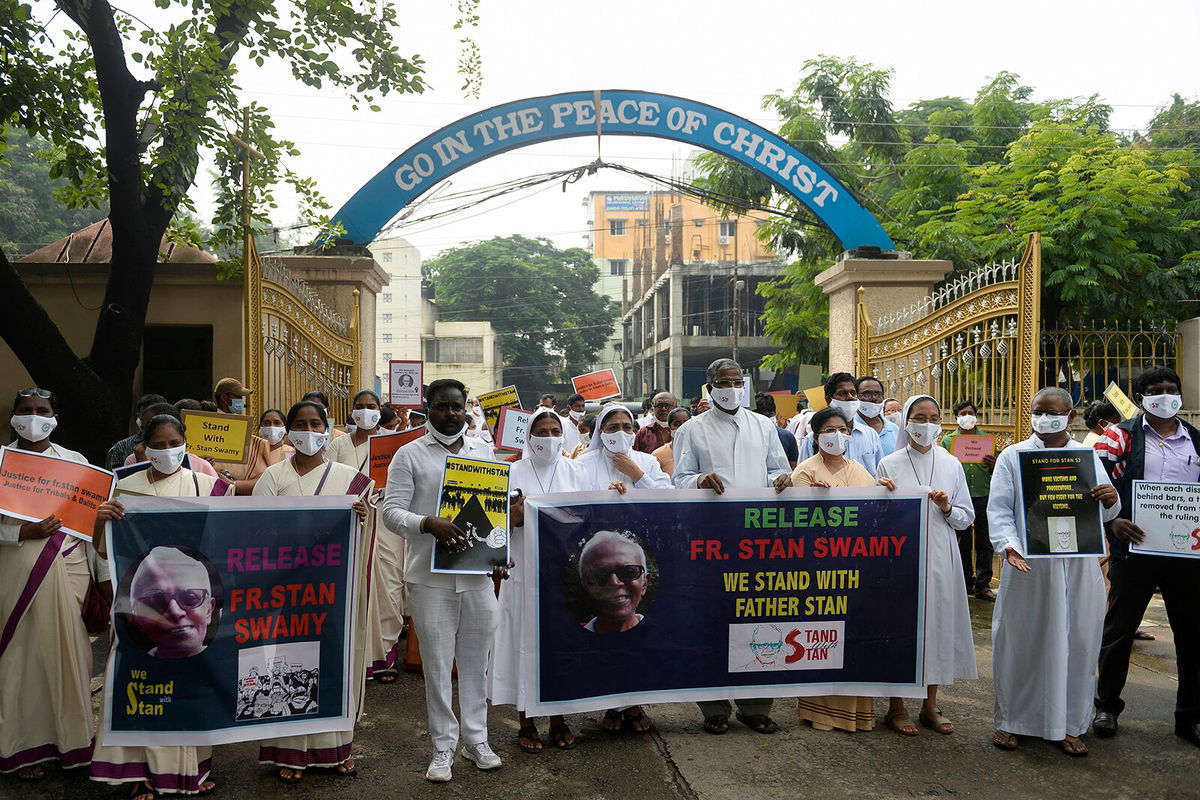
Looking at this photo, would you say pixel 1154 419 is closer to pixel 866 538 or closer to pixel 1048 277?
pixel 866 538

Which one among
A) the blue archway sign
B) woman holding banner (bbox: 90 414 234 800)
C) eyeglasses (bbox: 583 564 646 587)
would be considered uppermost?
the blue archway sign

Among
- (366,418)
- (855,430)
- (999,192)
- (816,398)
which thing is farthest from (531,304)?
(855,430)

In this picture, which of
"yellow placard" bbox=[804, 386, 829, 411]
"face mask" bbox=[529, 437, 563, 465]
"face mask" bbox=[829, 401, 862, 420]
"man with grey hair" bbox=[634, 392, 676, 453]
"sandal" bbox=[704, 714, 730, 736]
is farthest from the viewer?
"yellow placard" bbox=[804, 386, 829, 411]

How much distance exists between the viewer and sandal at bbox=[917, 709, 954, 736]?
5.26 metres

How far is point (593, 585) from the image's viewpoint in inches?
200

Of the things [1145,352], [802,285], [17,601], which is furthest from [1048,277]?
[17,601]

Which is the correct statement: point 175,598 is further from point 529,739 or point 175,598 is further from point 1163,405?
point 1163,405

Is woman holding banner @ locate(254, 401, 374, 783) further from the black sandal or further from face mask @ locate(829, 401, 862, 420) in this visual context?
face mask @ locate(829, 401, 862, 420)

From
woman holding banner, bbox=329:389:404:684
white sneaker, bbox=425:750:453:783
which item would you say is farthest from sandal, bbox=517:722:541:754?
woman holding banner, bbox=329:389:404:684

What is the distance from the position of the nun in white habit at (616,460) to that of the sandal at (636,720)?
48.8 inches

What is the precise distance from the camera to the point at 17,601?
4590 mm

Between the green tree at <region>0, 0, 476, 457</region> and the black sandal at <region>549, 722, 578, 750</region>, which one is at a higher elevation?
the green tree at <region>0, 0, 476, 457</region>

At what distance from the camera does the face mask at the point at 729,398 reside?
218 inches

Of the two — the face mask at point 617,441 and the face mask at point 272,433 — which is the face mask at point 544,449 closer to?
the face mask at point 617,441
